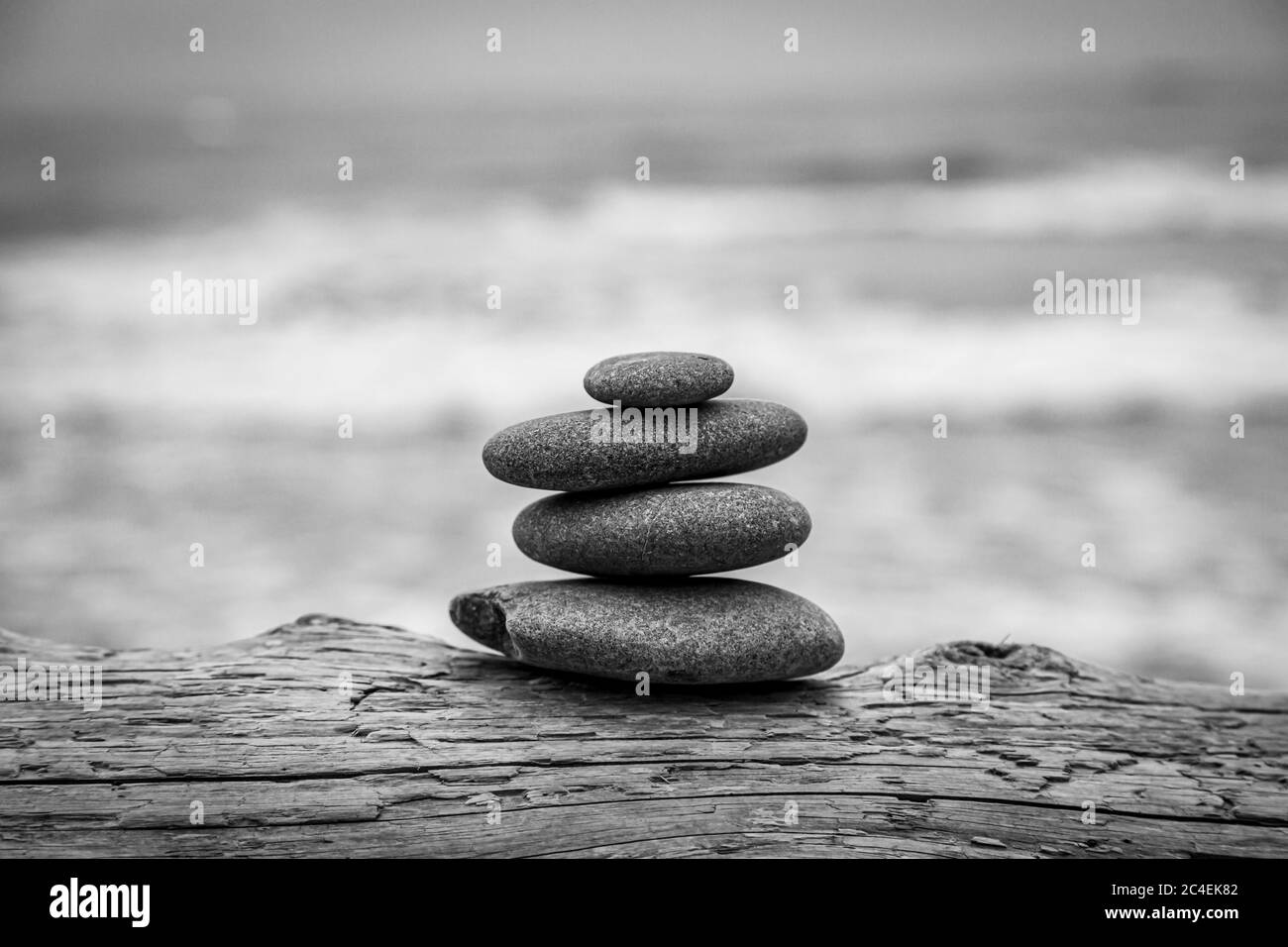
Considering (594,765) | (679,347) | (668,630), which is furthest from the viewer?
(679,347)

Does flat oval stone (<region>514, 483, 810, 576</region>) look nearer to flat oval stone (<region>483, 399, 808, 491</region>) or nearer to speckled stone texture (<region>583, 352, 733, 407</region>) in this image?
flat oval stone (<region>483, 399, 808, 491</region>)

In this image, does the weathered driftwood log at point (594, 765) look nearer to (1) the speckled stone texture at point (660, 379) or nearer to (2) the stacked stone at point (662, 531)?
(2) the stacked stone at point (662, 531)

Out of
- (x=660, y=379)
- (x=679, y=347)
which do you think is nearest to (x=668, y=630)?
(x=660, y=379)

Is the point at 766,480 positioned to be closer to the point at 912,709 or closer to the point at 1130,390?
the point at 1130,390

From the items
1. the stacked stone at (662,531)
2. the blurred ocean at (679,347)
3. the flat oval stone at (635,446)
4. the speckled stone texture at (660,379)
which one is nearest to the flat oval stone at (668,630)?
the stacked stone at (662,531)

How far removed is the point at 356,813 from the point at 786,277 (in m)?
13.0

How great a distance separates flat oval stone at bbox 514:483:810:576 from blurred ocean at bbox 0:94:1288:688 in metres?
6.33

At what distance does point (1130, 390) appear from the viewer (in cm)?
1407

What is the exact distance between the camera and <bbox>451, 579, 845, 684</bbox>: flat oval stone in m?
4.89

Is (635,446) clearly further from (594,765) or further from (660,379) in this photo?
(594,765)

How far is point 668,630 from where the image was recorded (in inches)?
194

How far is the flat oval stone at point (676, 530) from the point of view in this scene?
496 centimetres

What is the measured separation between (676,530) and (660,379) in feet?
2.41

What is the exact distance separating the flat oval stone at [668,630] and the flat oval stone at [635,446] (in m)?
0.58
